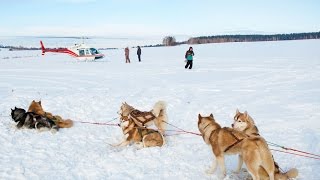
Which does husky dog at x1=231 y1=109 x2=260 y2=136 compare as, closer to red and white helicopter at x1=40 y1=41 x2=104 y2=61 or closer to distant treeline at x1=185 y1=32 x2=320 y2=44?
red and white helicopter at x1=40 y1=41 x2=104 y2=61

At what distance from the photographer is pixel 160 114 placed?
24.0ft

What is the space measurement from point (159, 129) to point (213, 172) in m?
2.25

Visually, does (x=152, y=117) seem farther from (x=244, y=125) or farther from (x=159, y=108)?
(x=244, y=125)

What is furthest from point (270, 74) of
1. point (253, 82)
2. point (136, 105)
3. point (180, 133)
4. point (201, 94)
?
point (180, 133)

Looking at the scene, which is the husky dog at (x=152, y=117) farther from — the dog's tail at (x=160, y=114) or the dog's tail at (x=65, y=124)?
the dog's tail at (x=65, y=124)

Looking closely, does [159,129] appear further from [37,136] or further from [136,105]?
[136,105]

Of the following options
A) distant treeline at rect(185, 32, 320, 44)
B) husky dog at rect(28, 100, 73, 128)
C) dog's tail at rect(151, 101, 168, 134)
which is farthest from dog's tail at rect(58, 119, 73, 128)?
distant treeline at rect(185, 32, 320, 44)

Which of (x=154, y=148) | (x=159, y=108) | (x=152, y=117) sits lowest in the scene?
(x=154, y=148)

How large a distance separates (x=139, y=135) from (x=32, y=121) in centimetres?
257

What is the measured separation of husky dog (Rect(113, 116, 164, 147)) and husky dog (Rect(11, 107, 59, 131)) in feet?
5.95

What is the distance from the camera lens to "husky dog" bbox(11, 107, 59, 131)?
7.77 m

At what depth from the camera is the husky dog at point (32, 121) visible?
7.77 metres

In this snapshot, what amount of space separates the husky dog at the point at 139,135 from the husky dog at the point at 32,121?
1814mm

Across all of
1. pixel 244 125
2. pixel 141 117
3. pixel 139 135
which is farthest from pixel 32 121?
pixel 244 125
